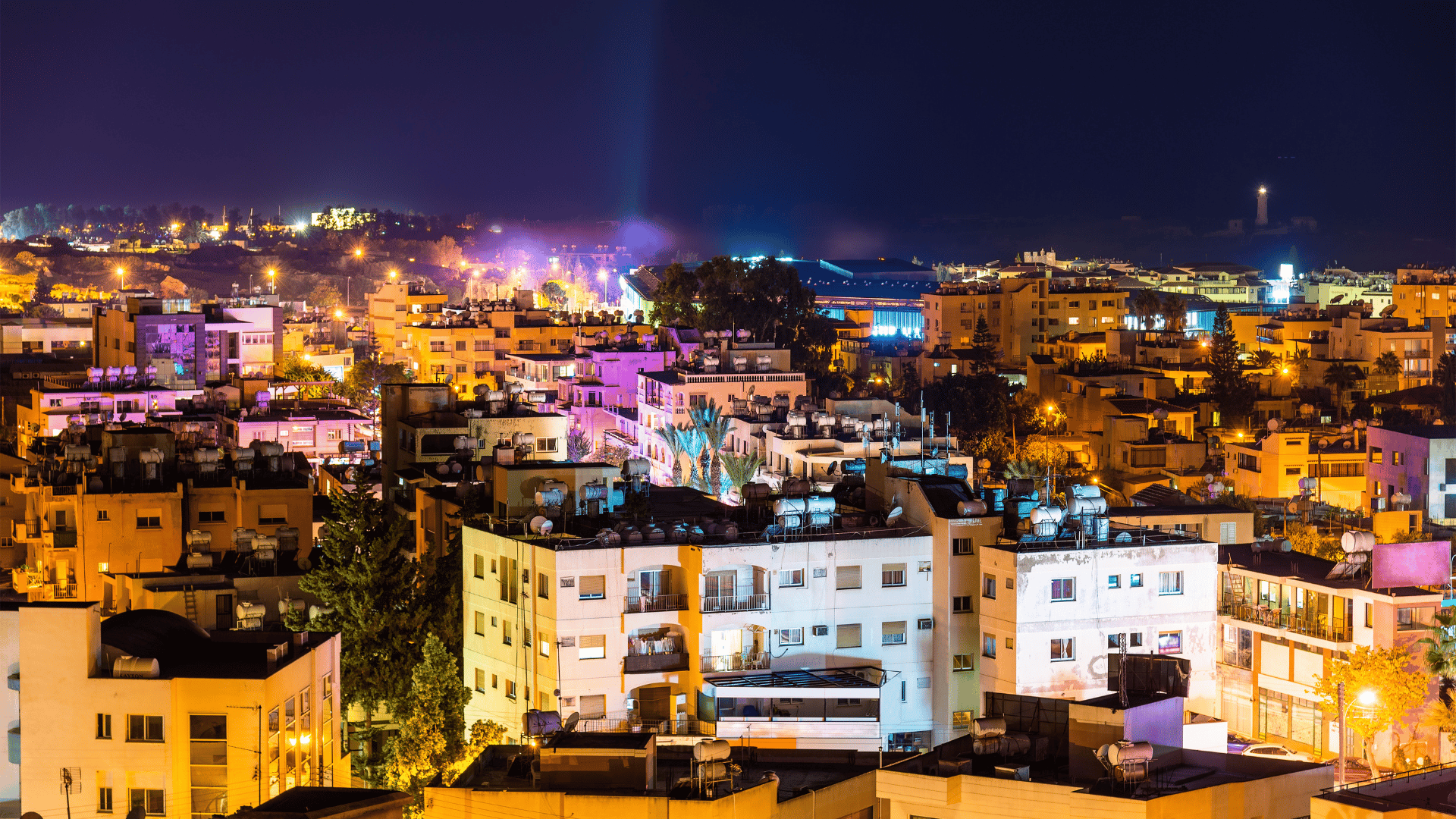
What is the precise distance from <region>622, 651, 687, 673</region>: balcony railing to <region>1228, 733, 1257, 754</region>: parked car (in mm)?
6104

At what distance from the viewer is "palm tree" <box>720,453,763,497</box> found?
35.3 metres

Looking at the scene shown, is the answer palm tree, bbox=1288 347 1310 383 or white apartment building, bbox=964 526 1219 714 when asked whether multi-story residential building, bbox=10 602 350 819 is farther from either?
palm tree, bbox=1288 347 1310 383

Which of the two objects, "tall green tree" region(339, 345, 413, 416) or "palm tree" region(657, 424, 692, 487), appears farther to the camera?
"tall green tree" region(339, 345, 413, 416)

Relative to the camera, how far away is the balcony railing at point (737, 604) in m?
20.6

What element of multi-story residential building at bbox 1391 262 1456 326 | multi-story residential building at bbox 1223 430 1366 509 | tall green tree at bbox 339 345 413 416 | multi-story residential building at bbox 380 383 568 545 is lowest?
multi-story residential building at bbox 1223 430 1366 509

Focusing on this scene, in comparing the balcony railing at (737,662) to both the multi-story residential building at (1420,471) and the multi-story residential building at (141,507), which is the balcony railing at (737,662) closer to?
the multi-story residential building at (141,507)

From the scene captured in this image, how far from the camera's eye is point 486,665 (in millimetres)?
21375

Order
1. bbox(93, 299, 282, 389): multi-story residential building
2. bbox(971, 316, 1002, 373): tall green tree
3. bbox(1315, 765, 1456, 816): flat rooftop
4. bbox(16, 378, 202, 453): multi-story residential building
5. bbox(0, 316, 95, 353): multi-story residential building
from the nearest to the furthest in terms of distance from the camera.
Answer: bbox(1315, 765, 1456, 816): flat rooftop < bbox(16, 378, 202, 453): multi-story residential building < bbox(93, 299, 282, 389): multi-story residential building < bbox(971, 316, 1002, 373): tall green tree < bbox(0, 316, 95, 353): multi-story residential building

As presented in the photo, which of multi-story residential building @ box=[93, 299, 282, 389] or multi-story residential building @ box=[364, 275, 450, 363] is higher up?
multi-story residential building @ box=[364, 275, 450, 363]

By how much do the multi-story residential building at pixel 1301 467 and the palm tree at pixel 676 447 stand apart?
11.9m

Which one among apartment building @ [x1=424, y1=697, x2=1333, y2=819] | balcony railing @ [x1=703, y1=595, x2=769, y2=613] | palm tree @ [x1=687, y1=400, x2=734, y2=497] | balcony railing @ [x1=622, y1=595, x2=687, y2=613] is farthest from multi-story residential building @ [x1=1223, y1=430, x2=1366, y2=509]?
apartment building @ [x1=424, y1=697, x2=1333, y2=819]

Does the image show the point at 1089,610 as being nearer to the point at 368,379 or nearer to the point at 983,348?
the point at 368,379

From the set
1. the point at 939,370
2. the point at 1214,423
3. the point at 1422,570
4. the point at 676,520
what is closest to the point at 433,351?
the point at 939,370

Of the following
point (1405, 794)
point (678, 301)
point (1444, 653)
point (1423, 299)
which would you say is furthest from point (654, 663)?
point (1423, 299)
